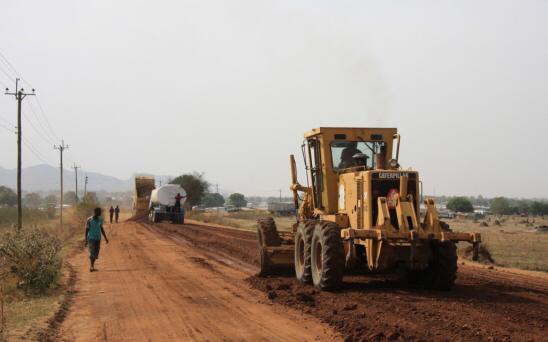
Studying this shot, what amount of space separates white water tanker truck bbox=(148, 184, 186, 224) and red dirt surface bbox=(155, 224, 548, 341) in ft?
141

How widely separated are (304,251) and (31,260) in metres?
6.43

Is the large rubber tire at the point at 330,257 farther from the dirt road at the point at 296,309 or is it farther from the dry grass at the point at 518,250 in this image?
the dry grass at the point at 518,250

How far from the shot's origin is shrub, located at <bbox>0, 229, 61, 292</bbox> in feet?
48.2

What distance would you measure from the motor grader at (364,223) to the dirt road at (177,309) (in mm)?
1451

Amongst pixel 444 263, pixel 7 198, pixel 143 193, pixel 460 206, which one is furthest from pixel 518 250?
pixel 7 198

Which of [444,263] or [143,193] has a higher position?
[143,193]

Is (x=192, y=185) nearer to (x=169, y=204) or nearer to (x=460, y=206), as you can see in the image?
(x=169, y=204)

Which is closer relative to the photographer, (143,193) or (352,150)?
(352,150)

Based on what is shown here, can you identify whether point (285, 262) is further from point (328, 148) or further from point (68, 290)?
point (68, 290)

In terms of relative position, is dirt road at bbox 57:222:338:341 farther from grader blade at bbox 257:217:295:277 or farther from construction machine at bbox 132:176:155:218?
construction machine at bbox 132:176:155:218

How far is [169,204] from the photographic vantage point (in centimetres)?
5847

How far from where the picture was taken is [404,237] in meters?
12.1

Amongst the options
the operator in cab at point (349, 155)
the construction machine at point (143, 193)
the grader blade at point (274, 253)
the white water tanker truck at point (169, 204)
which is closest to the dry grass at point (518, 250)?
the grader blade at point (274, 253)

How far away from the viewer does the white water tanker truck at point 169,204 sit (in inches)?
2303
